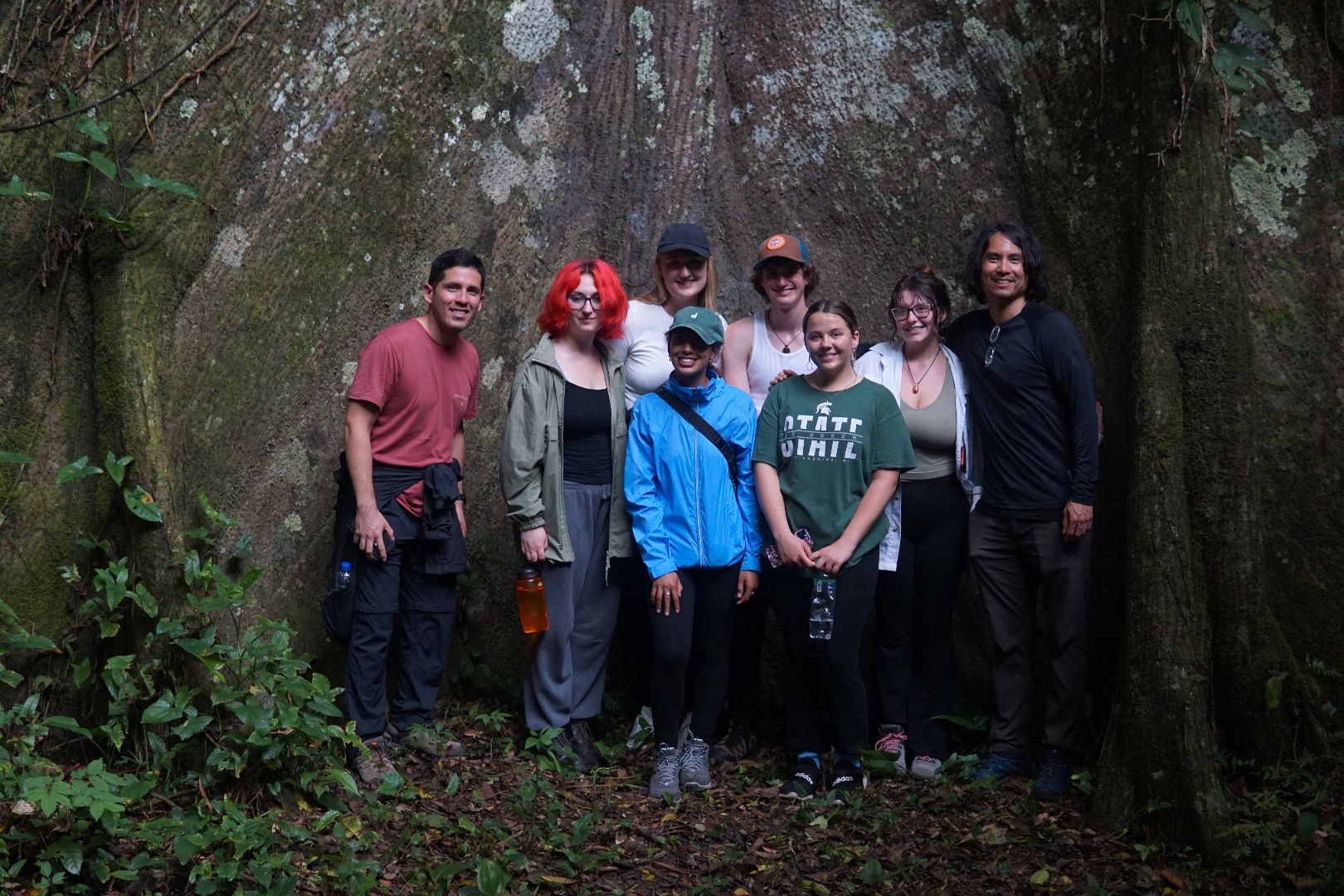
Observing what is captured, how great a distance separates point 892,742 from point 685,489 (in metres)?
1.31

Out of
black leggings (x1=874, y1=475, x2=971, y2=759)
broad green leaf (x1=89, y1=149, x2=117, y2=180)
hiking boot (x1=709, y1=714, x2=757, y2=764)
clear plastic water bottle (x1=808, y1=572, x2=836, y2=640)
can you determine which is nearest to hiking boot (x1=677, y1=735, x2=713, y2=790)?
hiking boot (x1=709, y1=714, x2=757, y2=764)

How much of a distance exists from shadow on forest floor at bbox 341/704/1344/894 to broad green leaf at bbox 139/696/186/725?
717mm

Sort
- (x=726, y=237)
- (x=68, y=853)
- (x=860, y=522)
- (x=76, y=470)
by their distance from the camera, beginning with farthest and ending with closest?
(x=726, y=237), (x=860, y=522), (x=76, y=470), (x=68, y=853)

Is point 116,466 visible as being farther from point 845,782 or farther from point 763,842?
point 845,782

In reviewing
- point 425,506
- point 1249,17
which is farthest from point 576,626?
point 1249,17

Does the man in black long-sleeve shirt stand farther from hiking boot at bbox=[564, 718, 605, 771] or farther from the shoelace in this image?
hiking boot at bbox=[564, 718, 605, 771]

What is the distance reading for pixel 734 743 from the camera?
5.07 metres

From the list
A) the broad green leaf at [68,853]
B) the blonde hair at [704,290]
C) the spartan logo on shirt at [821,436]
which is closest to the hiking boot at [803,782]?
the spartan logo on shirt at [821,436]

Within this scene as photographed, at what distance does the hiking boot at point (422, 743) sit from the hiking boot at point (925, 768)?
1.77 meters

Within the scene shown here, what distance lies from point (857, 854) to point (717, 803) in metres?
0.63

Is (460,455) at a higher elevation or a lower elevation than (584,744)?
higher

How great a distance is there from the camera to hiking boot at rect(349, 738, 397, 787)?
4.45 m

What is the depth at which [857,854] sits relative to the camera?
4.21 meters

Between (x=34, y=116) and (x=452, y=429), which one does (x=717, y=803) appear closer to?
(x=452, y=429)
